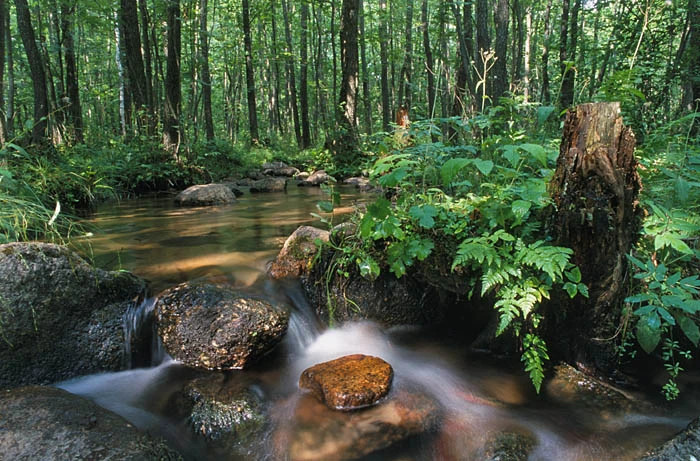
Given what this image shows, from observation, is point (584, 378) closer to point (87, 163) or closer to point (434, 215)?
point (434, 215)

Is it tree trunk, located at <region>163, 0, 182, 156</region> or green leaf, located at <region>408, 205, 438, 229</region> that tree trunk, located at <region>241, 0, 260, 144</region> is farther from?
green leaf, located at <region>408, 205, 438, 229</region>

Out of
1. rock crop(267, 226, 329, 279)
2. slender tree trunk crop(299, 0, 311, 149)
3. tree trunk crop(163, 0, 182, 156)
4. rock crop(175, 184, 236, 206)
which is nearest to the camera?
rock crop(267, 226, 329, 279)

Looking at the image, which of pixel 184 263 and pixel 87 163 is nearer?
pixel 184 263

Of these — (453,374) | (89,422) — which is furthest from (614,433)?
(89,422)

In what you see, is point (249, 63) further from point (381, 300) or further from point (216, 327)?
point (216, 327)

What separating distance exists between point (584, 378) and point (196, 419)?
265 centimetres

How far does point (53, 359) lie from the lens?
9.90 feet

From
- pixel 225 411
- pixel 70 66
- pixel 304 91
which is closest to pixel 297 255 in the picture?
pixel 225 411

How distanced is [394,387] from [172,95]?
33.9ft

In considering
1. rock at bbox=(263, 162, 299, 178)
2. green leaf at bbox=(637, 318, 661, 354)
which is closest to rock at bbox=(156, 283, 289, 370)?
green leaf at bbox=(637, 318, 661, 354)

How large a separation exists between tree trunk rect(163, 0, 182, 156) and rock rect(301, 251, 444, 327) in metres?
8.54

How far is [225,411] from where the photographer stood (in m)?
2.74

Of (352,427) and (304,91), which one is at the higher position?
(304,91)

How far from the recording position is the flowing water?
8.21ft
